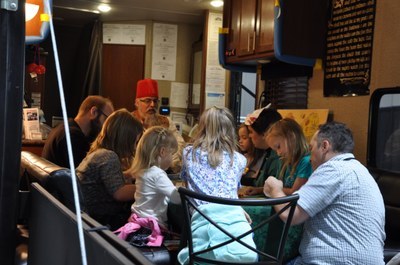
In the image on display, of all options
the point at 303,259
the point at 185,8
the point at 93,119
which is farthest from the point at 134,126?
the point at 185,8

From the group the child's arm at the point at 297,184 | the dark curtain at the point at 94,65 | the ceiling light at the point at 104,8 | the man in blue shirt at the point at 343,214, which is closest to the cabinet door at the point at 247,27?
the child's arm at the point at 297,184

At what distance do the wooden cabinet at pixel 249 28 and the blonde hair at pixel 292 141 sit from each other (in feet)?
3.05

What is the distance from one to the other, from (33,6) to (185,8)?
4420 millimetres

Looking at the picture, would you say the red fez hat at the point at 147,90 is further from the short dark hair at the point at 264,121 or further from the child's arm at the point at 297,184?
the child's arm at the point at 297,184

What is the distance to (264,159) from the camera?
3656mm

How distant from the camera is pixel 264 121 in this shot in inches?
140

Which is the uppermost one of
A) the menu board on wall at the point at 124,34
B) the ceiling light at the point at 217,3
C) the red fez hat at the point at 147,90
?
the ceiling light at the point at 217,3

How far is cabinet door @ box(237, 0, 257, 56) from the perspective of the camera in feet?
13.0

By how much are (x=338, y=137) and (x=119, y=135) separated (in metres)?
1.52

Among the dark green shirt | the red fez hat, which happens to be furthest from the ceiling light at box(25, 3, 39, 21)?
the red fez hat

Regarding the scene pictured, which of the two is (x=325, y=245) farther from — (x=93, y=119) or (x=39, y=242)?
(x=93, y=119)

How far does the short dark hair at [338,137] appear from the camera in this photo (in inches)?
83.4

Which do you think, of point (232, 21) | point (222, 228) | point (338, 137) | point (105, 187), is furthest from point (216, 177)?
point (232, 21)

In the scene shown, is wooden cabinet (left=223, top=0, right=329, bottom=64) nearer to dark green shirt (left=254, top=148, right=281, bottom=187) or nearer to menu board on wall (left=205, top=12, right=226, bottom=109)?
dark green shirt (left=254, top=148, right=281, bottom=187)
